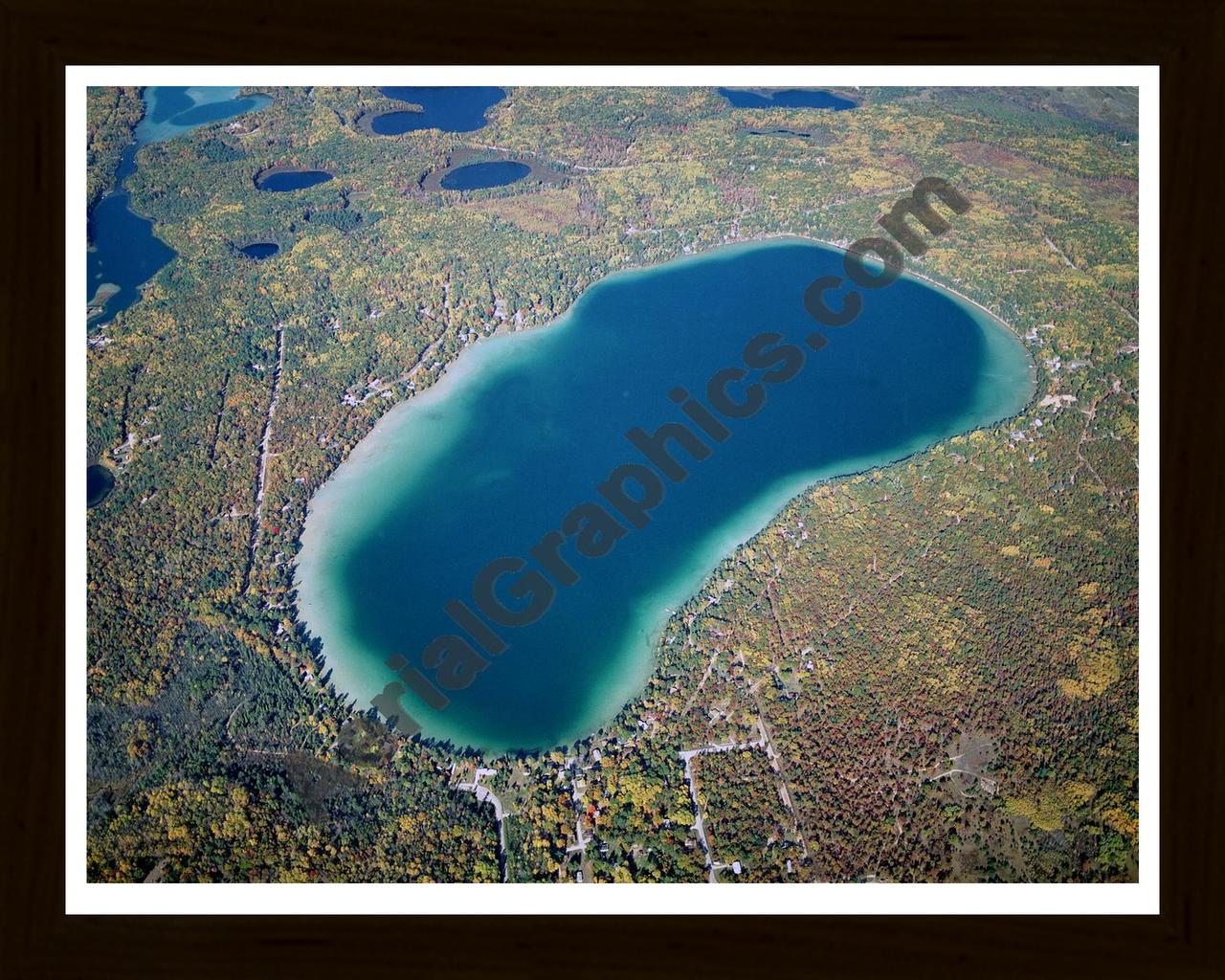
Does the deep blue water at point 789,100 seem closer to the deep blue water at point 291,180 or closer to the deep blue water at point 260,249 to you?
the deep blue water at point 291,180

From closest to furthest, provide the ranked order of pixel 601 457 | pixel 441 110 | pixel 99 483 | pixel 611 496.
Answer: pixel 99 483, pixel 611 496, pixel 601 457, pixel 441 110

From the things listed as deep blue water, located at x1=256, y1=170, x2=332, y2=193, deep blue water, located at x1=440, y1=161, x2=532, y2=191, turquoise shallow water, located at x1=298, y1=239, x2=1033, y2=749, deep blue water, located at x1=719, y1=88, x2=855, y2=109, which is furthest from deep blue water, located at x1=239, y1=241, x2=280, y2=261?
deep blue water, located at x1=719, y1=88, x2=855, y2=109

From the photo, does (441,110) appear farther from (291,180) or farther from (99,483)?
(99,483)

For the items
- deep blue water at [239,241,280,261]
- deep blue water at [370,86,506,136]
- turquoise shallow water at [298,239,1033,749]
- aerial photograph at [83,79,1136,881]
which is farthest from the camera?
deep blue water at [370,86,506,136]

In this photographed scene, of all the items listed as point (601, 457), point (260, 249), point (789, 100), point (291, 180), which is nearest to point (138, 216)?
point (260, 249)

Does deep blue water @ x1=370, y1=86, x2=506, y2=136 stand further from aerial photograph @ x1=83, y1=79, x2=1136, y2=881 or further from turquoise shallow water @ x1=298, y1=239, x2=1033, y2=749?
turquoise shallow water @ x1=298, y1=239, x2=1033, y2=749

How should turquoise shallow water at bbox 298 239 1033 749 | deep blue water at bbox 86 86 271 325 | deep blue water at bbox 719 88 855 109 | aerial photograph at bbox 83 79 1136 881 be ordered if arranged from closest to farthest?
aerial photograph at bbox 83 79 1136 881, turquoise shallow water at bbox 298 239 1033 749, deep blue water at bbox 86 86 271 325, deep blue water at bbox 719 88 855 109
